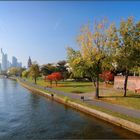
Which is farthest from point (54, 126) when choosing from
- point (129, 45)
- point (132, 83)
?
point (132, 83)

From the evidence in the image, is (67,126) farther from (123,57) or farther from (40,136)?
(123,57)

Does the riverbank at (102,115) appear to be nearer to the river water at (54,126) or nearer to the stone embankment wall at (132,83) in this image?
the river water at (54,126)

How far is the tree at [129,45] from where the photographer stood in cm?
3762

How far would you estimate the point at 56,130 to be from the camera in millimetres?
25094

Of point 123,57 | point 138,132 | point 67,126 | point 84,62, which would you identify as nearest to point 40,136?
point 67,126

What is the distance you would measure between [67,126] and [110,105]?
395 inches

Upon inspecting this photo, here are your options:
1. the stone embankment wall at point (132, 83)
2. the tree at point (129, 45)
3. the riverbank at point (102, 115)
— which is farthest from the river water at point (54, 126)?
the stone embankment wall at point (132, 83)

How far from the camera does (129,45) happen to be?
3812 cm

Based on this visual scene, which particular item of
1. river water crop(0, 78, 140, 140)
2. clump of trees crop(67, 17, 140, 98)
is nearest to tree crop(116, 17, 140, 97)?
clump of trees crop(67, 17, 140, 98)

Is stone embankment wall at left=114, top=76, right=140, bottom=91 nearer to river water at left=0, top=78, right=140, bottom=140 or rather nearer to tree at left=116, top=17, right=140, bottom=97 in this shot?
tree at left=116, top=17, right=140, bottom=97

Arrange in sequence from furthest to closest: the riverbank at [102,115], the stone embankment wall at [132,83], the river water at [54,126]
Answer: the stone embankment wall at [132,83] → the riverbank at [102,115] → the river water at [54,126]

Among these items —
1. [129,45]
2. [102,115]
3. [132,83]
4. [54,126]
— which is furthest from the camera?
[132,83]

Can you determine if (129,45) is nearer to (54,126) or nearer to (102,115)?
(102,115)

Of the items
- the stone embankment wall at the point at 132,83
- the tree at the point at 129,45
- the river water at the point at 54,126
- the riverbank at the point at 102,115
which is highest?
the tree at the point at 129,45
